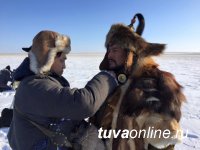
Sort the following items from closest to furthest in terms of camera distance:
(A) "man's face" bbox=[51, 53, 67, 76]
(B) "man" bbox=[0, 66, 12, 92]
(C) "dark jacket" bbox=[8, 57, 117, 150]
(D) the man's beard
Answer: (C) "dark jacket" bbox=[8, 57, 117, 150] → (A) "man's face" bbox=[51, 53, 67, 76] → (D) the man's beard → (B) "man" bbox=[0, 66, 12, 92]

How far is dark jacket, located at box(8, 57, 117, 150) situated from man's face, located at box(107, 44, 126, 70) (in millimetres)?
289

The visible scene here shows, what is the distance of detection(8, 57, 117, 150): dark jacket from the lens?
62.2 inches

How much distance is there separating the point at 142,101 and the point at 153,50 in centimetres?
39

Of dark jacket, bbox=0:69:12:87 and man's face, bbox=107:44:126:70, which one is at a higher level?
man's face, bbox=107:44:126:70

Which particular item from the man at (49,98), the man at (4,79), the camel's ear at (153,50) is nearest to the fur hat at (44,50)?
the man at (49,98)

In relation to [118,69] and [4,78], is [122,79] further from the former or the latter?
[4,78]

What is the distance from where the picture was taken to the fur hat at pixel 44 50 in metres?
1.75

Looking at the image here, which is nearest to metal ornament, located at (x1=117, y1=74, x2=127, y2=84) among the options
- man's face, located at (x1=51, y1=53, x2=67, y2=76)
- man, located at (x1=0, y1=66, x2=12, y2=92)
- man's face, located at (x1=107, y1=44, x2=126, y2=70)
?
man's face, located at (x1=107, y1=44, x2=126, y2=70)

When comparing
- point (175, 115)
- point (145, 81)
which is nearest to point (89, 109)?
point (145, 81)

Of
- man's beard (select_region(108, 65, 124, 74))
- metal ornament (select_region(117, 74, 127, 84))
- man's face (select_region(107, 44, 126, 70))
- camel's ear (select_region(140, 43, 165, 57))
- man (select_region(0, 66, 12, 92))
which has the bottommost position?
man (select_region(0, 66, 12, 92))

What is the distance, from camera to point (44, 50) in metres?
1.76

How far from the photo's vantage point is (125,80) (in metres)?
1.88

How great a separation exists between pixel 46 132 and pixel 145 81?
0.74m

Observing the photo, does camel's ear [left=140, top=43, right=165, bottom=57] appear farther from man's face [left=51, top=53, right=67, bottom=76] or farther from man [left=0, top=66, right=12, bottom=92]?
man [left=0, top=66, right=12, bottom=92]
